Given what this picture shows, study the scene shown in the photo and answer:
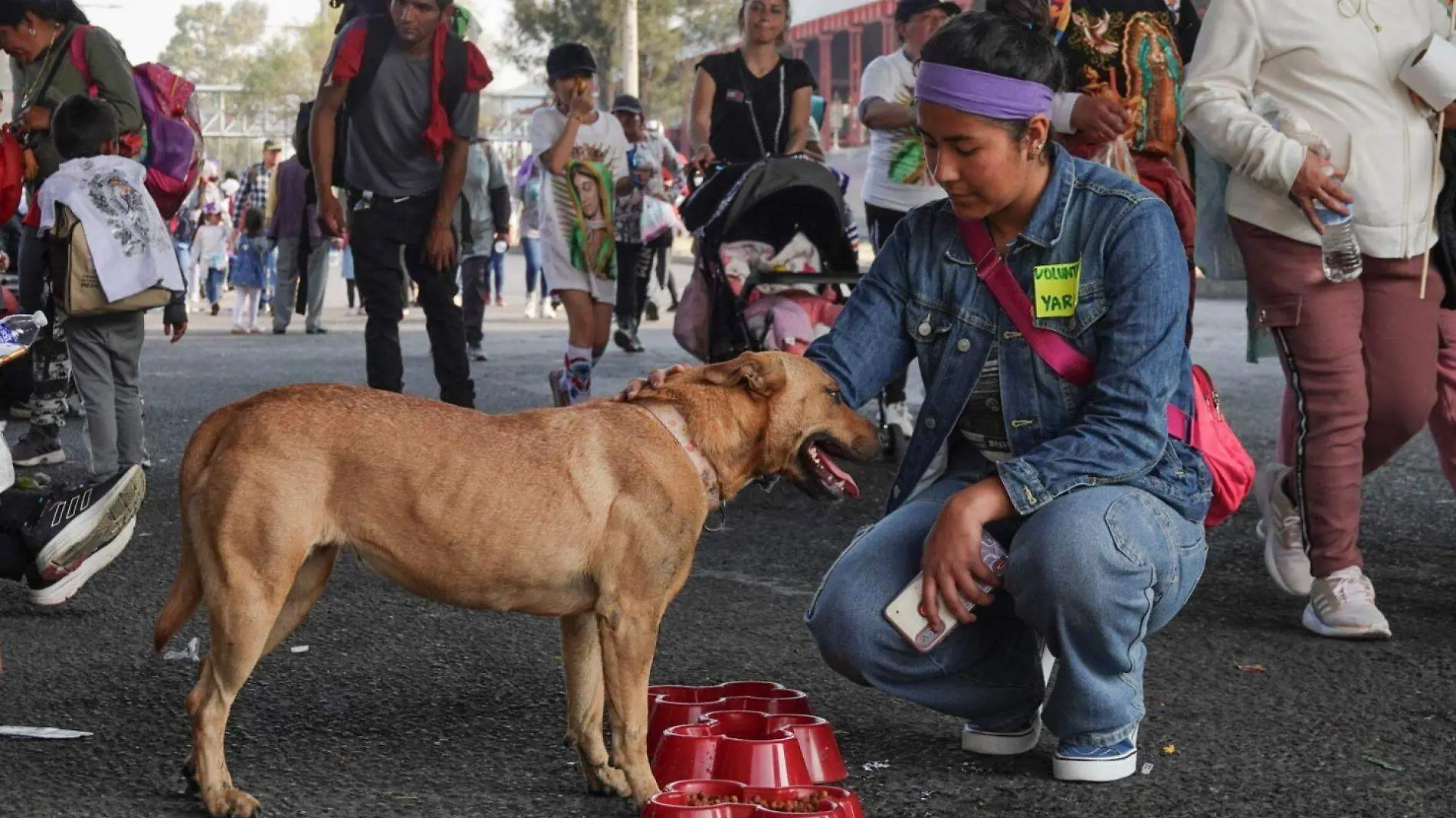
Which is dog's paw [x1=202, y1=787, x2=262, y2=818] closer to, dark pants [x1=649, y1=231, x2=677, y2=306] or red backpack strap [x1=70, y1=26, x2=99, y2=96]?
red backpack strap [x1=70, y1=26, x2=99, y2=96]

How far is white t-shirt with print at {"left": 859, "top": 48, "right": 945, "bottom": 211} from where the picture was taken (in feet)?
27.8

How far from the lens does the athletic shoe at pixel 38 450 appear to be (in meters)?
8.53

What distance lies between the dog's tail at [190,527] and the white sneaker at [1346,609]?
Answer: 3.33 metres

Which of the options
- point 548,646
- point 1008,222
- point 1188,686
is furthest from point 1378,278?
point 548,646

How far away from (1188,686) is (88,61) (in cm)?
581

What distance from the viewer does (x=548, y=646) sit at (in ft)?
16.8

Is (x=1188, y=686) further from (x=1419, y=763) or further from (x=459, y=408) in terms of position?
(x=459, y=408)

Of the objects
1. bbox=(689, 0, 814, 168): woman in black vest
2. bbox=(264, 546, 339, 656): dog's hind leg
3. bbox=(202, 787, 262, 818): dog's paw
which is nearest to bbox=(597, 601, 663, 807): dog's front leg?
bbox=(264, 546, 339, 656): dog's hind leg

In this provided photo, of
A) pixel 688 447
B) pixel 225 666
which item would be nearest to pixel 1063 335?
pixel 688 447

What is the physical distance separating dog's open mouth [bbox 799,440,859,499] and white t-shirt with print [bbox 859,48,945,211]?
A: 4.60 meters

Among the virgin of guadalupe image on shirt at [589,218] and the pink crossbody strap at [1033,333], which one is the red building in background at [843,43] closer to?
the virgin of guadalupe image on shirt at [589,218]

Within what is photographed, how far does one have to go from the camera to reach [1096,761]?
3.84 metres

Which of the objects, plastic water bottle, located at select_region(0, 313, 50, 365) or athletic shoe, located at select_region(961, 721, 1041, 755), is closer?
athletic shoe, located at select_region(961, 721, 1041, 755)

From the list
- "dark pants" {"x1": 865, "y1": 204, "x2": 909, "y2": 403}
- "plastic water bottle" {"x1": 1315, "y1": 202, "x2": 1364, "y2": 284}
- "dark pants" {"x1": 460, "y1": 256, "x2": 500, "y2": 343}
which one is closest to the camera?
"plastic water bottle" {"x1": 1315, "y1": 202, "x2": 1364, "y2": 284}
